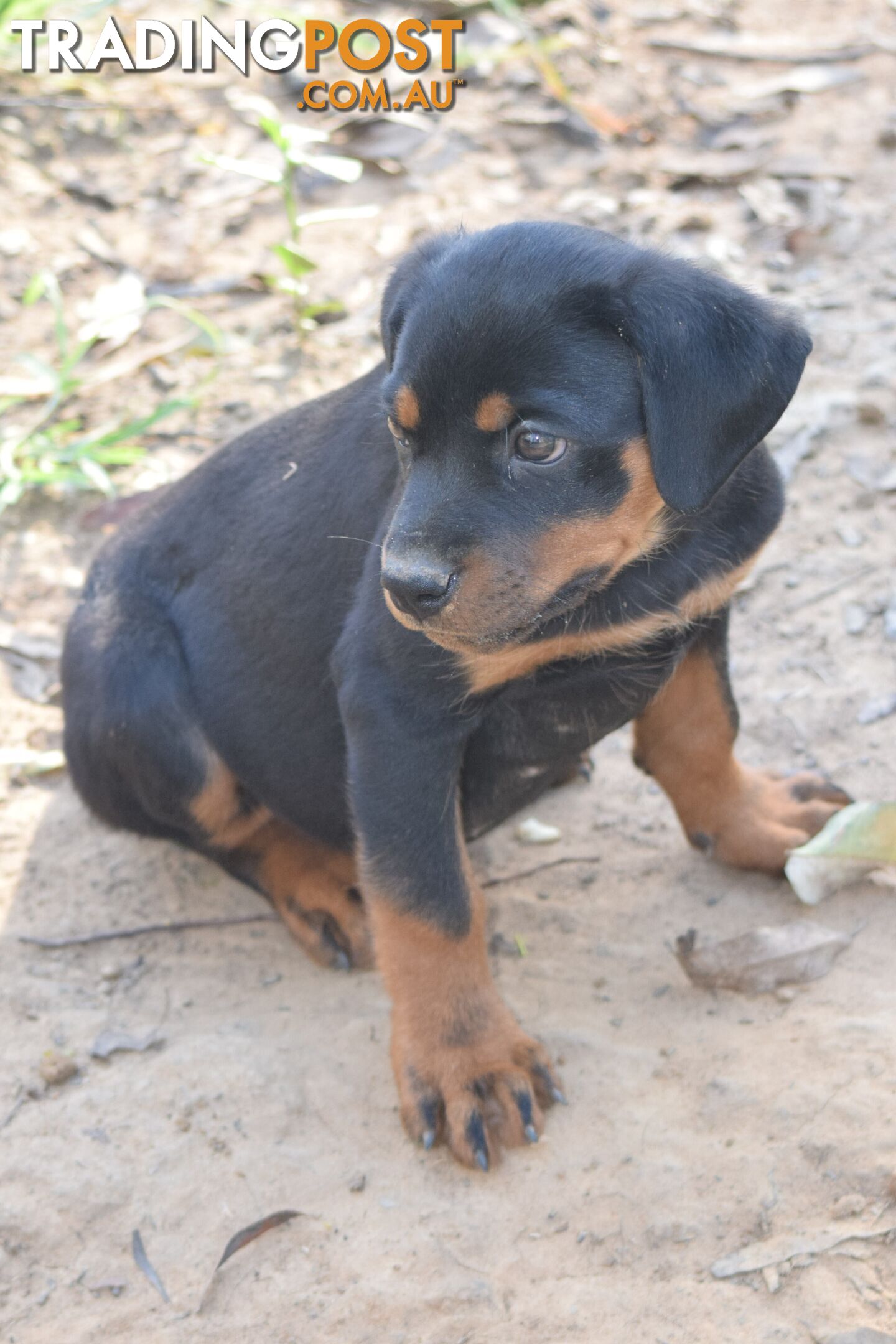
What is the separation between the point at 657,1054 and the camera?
11.1ft

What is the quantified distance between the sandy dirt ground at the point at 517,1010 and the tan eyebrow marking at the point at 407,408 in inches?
64.9

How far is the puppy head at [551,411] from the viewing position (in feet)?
8.77

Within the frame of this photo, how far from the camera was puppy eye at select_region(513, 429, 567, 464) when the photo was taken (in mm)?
2686

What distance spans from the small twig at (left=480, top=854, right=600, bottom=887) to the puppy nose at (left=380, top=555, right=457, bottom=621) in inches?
66.8

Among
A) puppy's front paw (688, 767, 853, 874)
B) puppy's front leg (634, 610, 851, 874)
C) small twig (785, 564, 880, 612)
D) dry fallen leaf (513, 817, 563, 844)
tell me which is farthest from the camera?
small twig (785, 564, 880, 612)

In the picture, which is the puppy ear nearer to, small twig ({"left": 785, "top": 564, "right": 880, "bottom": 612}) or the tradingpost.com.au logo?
small twig ({"left": 785, "top": 564, "right": 880, "bottom": 612})

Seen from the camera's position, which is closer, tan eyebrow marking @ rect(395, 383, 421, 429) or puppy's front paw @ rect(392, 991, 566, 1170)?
tan eyebrow marking @ rect(395, 383, 421, 429)

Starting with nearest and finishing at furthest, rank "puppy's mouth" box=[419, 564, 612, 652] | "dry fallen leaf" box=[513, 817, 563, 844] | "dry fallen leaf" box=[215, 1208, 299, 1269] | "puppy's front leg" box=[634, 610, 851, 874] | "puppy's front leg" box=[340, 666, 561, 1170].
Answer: "puppy's mouth" box=[419, 564, 612, 652], "dry fallen leaf" box=[215, 1208, 299, 1269], "puppy's front leg" box=[340, 666, 561, 1170], "puppy's front leg" box=[634, 610, 851, 874], "dry fallen leaf" box=[513, 817, 563, 844]

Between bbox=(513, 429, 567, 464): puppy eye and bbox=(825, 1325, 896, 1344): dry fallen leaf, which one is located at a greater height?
bbox=(513, 429, 567, 464): puppy eye

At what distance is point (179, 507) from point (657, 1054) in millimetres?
2052

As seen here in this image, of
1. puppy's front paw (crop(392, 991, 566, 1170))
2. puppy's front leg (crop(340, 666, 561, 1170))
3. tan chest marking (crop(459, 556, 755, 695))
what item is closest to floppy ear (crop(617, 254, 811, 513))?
tan chest marking (crop(459, 556, 755, 695))

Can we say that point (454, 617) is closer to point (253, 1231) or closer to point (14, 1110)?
point (253, 1231)

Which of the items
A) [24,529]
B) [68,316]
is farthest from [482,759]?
[68,316]

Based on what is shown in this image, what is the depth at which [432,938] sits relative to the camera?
126 inches
